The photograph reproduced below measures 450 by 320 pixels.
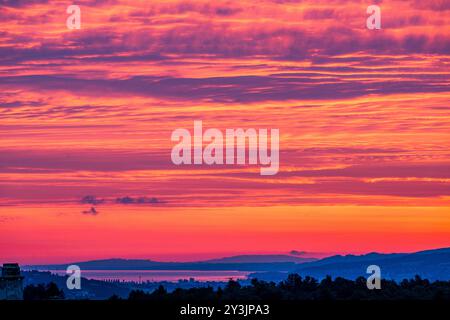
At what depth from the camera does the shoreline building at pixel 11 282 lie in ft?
355

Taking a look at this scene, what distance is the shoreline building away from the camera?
355ft

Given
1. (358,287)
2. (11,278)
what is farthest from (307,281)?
(11,278)

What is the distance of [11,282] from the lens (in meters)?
109

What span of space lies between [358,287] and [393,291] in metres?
5.55
